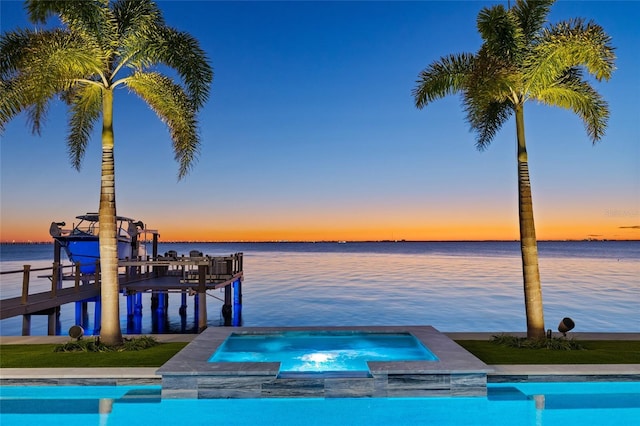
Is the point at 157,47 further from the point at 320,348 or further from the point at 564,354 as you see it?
the point at 564,354

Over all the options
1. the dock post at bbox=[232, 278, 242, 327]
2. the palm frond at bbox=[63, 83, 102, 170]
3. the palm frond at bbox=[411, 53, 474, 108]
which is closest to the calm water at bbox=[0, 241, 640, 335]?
the dock post at bbox=[232, 278, 242, 327]

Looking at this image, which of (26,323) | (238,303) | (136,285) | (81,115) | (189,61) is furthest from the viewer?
(238,303)

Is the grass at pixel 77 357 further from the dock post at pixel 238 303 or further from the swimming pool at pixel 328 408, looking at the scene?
the dock post at pixel 238 303

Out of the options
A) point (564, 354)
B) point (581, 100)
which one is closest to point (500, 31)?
point (581, 100)

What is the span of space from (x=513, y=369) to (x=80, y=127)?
38.7 feet

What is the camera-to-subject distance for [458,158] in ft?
137

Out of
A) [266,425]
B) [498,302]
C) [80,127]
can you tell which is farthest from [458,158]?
[266,425]

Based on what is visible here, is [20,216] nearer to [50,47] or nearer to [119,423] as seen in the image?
[50,47]

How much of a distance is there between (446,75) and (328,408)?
26.0ft

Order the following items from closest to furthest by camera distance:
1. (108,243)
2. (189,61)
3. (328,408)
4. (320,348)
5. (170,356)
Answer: (328,408) < (170,356) < (108,243) < (320,348) < (189,61)

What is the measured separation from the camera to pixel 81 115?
42.2ft

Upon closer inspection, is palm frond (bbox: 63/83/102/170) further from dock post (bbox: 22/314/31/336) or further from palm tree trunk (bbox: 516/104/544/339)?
palm tree trunk (bbox: 516/104/544/339)

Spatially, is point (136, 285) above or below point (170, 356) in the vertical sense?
above

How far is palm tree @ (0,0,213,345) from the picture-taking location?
994cm
